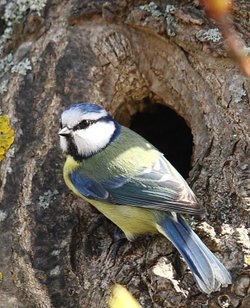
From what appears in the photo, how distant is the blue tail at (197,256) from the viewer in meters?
2.26

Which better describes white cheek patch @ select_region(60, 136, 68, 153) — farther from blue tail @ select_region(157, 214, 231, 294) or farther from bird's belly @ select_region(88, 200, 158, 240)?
blue tail @ select_region(157, 214, 231, 294)

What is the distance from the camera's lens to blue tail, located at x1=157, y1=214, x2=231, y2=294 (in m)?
2.26

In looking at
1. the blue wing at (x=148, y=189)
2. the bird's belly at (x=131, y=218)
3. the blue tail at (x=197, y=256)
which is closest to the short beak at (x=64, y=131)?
the blue wing at (x=148, y=189)

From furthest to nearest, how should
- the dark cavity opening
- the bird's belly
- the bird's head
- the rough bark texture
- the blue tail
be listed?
the dark cavity opening
the bird's head
the bird's belly
the rough bark texture
the blue tail

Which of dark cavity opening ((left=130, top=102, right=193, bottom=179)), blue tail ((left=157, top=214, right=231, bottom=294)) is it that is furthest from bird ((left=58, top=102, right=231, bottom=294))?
dark cavity opening ((left=130, top=102, right=193, bottom=179))

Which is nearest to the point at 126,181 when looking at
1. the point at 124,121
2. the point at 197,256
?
the point at 197,256

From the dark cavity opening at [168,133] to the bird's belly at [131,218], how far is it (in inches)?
37.5

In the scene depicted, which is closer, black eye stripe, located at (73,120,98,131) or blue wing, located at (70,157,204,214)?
blue wing, located at (70,157,204,214)

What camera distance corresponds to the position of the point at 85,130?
9.55 feet

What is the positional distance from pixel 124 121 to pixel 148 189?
0.80 m

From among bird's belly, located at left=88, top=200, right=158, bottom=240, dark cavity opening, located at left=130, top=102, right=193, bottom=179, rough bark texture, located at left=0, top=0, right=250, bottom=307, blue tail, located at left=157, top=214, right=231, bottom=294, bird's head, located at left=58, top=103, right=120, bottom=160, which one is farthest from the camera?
dark cavity opening, located at left=130, top=102, right=193, bottom=179

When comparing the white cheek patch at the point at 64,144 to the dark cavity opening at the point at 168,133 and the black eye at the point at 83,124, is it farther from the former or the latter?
the dark cavity opening at the point at 168,133

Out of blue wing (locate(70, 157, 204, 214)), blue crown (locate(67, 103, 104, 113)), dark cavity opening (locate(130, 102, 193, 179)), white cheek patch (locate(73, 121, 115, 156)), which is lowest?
dark cavity opening (locate(130, 102, 193, 179))

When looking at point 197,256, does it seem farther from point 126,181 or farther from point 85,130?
point 85,130
